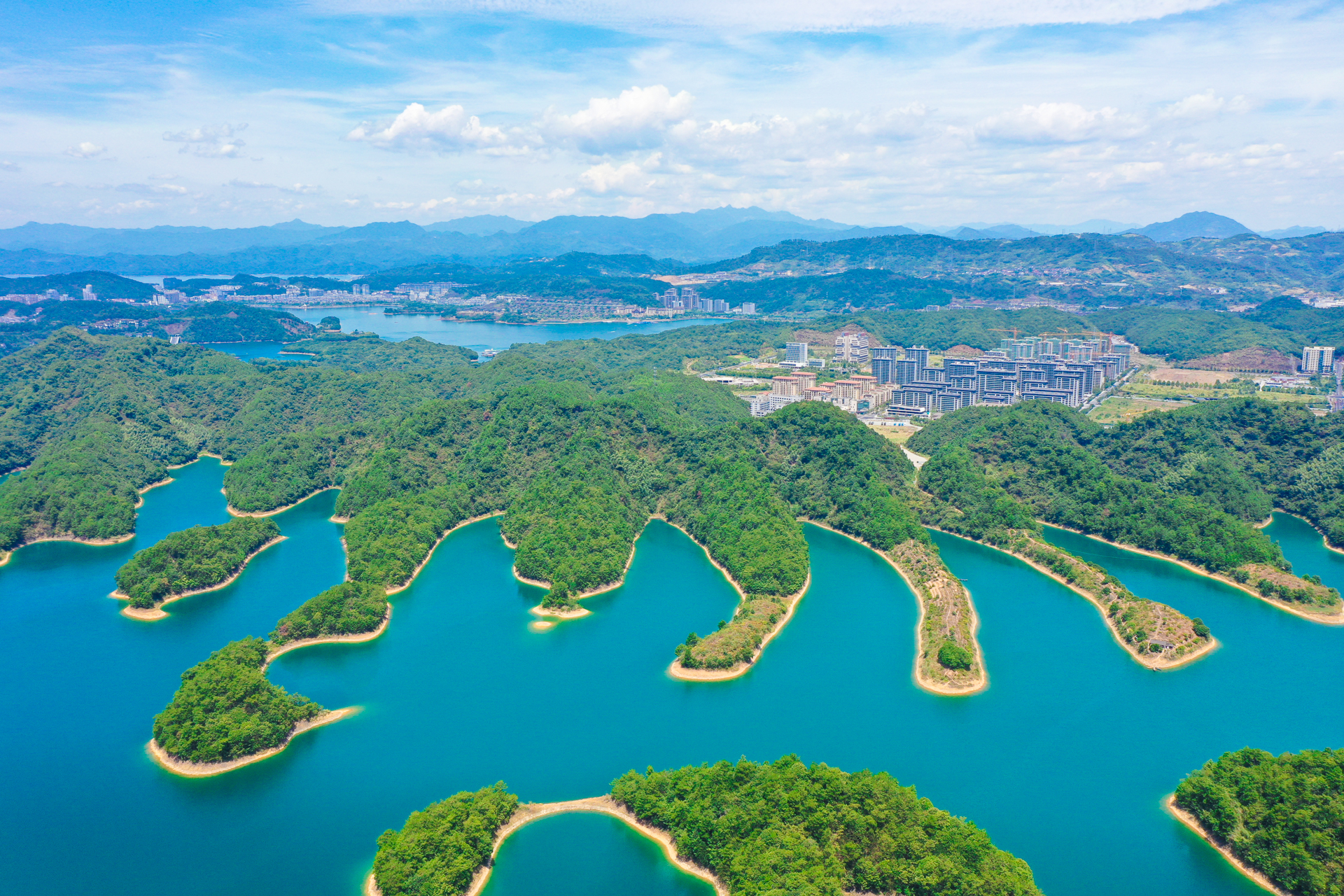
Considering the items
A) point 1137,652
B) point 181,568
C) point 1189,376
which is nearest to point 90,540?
point 181,568

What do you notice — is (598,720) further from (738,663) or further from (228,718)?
(228,718)

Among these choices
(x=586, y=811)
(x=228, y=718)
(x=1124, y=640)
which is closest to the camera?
(x=586, y=811)

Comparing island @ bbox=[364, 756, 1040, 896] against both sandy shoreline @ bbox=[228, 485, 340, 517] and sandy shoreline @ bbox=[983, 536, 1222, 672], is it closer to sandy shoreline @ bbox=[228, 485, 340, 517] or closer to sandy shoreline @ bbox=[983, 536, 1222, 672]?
sandy shoreline @ bbox=[983, 536, 1222, 672]

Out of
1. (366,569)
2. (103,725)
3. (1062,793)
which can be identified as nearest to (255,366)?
(366,569)

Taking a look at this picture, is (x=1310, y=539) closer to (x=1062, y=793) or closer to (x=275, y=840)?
(x=1062, y=793)

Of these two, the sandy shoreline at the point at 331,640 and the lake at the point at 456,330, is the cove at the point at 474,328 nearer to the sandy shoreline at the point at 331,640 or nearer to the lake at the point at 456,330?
the lake at the point at 456,330
